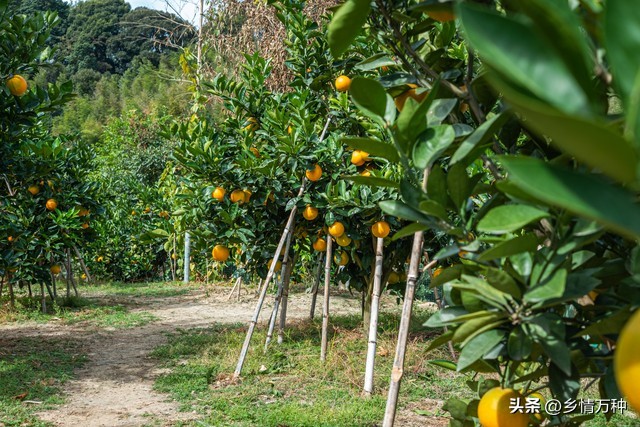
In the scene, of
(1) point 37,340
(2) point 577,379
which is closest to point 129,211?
(1) point 37,340

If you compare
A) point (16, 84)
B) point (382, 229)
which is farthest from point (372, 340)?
point (16, 84)

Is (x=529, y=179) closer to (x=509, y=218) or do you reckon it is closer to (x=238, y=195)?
(x=509, y=218)

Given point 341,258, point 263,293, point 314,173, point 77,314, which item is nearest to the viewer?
point 314,173

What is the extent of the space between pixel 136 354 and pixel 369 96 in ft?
15.6

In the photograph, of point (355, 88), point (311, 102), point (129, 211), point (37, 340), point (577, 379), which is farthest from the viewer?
point (129, 211)

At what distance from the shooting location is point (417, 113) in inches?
26.7

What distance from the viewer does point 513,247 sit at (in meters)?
0.62

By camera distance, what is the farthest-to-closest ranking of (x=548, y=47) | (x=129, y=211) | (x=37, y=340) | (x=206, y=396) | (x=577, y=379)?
1. (x=129, y=211)
2. (x=37, y=340)
3. (x=206, y=396)
4. (x=577, y=379)
5. (x=548, y=47)

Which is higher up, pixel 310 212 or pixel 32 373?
pixel 310 212

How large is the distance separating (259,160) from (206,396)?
160 cm

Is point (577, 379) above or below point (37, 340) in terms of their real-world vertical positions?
above

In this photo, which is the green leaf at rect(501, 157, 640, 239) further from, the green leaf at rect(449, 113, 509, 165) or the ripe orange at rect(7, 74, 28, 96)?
the ripe orange at rect(7, 74, 28, 96)

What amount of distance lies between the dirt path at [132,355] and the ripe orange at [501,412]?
8.88 ft

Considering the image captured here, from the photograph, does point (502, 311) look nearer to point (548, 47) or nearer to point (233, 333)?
point (548, 47)
